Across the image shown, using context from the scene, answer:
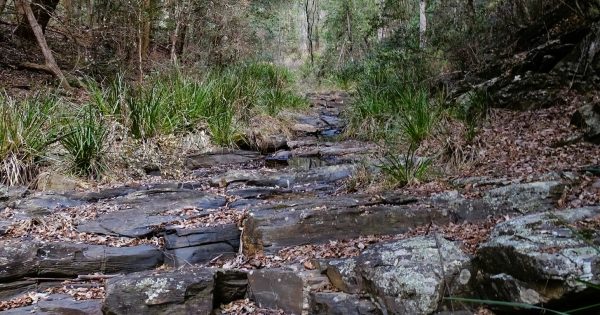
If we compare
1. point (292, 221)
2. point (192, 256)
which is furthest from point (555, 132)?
point (192, 256)

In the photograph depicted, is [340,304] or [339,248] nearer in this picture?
[340,304]

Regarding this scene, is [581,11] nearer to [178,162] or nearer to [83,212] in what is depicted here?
[178,162]

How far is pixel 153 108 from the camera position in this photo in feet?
23.2

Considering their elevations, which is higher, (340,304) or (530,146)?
(530,146)

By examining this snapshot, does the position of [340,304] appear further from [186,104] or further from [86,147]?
[186,104]

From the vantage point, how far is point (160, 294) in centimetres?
332

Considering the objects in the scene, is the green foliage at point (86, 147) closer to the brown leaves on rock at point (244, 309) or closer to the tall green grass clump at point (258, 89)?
the brown leaves on rock at point (244, 309)

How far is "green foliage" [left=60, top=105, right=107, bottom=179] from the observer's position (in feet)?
19.2

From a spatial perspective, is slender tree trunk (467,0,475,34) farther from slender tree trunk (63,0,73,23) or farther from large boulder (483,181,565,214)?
slender tree trunk (63,0,73,23)

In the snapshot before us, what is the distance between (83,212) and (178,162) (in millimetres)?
2162

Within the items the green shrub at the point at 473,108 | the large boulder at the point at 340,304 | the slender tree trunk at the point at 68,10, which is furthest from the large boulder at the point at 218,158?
the slender tree trunk at the point at 68,10

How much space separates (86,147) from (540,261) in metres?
5.15

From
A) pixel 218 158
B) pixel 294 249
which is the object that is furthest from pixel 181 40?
pixel 294 249

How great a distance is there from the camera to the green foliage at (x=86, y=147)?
5.85 m
